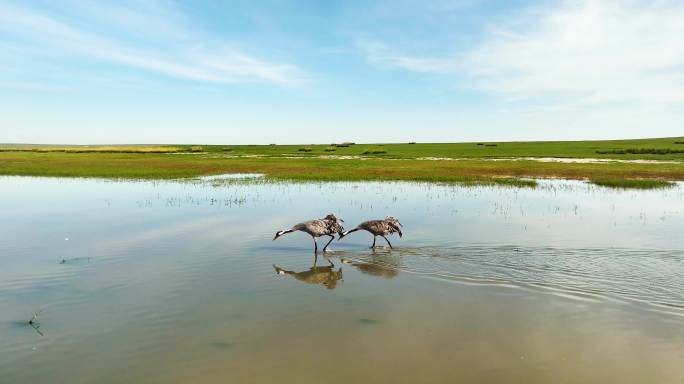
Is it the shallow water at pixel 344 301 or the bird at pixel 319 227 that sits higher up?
the bird at pixel 319 227

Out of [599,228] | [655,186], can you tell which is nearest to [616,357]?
[599,228]

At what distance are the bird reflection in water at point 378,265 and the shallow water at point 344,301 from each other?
0.21 feet

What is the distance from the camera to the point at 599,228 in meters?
20.5

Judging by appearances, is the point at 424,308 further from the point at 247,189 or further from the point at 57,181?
the point at 57,181

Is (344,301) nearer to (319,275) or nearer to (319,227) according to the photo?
(319,275)

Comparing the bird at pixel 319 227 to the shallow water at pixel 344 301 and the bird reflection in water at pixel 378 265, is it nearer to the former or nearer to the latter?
the shallow water at pixel 344 301

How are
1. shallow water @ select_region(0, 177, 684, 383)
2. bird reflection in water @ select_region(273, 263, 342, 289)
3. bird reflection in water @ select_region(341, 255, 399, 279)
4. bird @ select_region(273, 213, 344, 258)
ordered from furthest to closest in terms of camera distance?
bird @ select_region(273, 213, 344, 258) < bird reflection in water @ select_region(341, 255, 399, 279) < bird reflection in water @ select_region(273, 263, 342, 289) < shallow water @ select_region(0, 177, 684, 383)

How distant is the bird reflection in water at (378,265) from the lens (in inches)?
543

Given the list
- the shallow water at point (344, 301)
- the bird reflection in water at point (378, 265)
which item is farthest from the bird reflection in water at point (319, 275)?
the bird reflection in water at point (378, 265)

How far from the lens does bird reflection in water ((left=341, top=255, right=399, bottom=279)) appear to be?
13781 millimetres

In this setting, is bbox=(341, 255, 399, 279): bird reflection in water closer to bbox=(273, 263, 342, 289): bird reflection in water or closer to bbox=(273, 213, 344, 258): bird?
bbox=(273, 263, 342, 289): bird reflection in water

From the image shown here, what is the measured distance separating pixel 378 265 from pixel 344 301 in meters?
3.60

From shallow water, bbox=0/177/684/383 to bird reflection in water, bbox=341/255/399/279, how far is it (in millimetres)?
65

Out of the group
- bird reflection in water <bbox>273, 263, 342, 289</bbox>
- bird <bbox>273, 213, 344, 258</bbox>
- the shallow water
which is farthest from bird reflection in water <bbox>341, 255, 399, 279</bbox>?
bird <bbox>273, 213, 344, 258</bbox>
